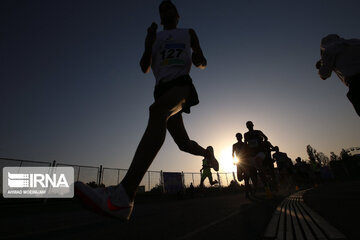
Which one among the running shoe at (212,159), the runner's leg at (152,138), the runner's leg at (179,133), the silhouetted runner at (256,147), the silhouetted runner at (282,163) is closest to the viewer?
the runner's leg at (152,138)

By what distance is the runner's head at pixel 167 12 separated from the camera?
7.51 ft

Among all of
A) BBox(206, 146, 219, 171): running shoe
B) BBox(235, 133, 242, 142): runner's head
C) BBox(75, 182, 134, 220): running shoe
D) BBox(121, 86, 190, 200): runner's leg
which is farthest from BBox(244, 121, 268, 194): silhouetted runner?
BBox(75, 182, 134, 220): running shoe

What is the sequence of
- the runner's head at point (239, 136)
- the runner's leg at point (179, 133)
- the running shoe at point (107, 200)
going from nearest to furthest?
the running shoe at point (107, 200), the runner's leg at point (179, 133), the runner's head at point (239, 136)

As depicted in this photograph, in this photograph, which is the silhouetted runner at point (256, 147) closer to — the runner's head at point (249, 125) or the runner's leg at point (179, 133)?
the runner's head at point (249, 125)

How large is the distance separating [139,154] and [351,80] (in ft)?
9.01

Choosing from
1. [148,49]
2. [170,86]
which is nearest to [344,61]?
[170,86]

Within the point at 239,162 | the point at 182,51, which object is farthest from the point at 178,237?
the point at 239,162

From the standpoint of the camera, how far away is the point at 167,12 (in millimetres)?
2324

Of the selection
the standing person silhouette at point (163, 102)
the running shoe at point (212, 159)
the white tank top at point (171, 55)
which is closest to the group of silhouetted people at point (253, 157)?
the running shoe at point (212, 159)

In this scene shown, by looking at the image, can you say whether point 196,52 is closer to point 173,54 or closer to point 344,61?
point 173,54

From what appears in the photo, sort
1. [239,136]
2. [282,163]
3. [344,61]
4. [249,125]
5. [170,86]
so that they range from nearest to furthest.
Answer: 1. [170,86]
2. [344,61]
3. [249,125]
4. [239,136]
5. [282,163]

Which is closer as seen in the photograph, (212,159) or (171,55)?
(171,55)

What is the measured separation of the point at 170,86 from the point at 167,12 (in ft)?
3.51

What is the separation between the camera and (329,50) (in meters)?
2.66
